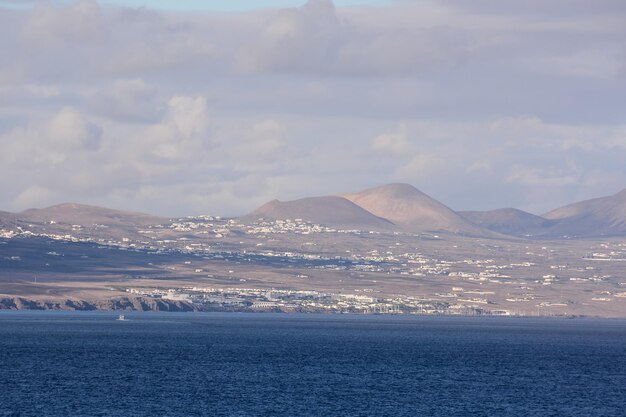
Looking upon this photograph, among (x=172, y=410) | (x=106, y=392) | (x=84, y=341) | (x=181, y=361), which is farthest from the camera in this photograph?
(x=84, y=341)

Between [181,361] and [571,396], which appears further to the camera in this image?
[181,361]

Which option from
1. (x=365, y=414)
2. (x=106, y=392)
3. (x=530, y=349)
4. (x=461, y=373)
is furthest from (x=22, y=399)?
(x=530, y=349)

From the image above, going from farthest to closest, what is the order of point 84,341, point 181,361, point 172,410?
point 84,341 → point 181,361 → point 172,410

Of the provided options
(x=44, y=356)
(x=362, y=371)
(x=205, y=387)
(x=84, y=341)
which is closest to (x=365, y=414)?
(x=205, y=387)

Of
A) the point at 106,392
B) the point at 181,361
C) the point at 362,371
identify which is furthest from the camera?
the point at 181,361

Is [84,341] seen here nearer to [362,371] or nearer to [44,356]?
[44,356]

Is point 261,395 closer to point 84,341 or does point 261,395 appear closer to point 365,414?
point 365,414
